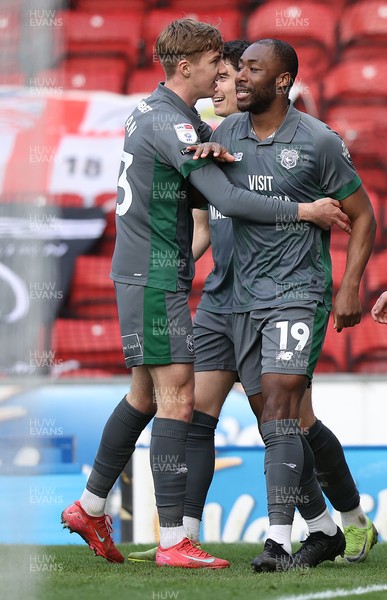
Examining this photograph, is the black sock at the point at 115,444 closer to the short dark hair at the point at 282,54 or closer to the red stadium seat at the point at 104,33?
the short dark hair at the point at 282,54

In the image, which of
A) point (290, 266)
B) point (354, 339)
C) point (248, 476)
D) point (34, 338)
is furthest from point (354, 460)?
point (34, 338)

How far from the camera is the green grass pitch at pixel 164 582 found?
303 cm

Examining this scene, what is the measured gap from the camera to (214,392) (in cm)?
416

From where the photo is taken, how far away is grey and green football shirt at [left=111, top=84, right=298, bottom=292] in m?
3.69

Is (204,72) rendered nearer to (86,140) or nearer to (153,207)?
(153,207)

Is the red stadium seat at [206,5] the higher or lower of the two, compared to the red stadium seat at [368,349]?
higher

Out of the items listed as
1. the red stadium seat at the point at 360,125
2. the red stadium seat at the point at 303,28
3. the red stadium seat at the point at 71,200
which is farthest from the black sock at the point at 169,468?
the red stadium seat at the point at 303,28

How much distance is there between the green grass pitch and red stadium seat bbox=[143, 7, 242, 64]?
4.80 meters

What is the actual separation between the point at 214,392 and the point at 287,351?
57 centimetres

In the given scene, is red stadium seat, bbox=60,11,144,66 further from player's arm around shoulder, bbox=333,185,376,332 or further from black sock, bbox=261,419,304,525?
black sock, bbox=261,419,304,525

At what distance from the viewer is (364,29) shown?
25.5ft

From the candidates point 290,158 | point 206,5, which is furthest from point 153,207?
point 206,5

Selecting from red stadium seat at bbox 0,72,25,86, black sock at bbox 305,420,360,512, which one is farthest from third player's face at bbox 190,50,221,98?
red stadium seat at bbox 0,72,25,86

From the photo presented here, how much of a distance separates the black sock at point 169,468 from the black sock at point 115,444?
143 millimetres
